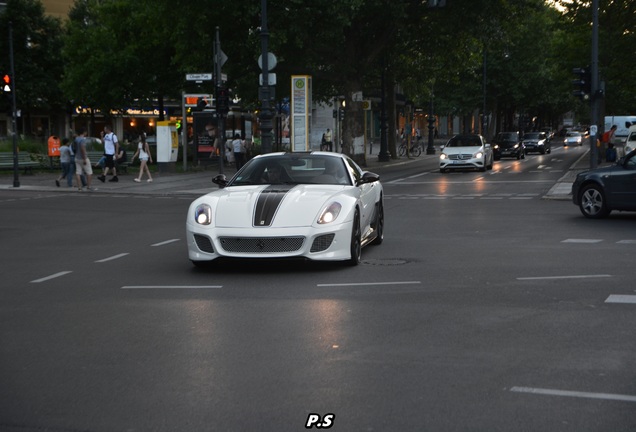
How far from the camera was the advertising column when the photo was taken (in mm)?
36719

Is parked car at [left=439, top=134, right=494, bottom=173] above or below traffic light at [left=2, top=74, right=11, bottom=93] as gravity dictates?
below

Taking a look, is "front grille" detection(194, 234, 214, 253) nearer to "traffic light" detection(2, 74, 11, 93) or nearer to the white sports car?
the white sports car

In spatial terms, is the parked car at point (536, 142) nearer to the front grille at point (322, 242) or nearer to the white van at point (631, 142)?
the white van at point (631, 142)

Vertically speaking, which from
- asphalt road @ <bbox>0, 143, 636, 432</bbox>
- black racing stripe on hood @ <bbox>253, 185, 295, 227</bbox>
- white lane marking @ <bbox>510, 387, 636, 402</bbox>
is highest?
black racing stripe on hood @ <bbox>253, 185, 295, 227</bbox>

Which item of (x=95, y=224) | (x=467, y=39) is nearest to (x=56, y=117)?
(x=467, y=39)

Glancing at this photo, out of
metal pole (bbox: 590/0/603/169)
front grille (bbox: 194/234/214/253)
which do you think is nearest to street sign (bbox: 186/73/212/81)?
metal pole (bbox: 590/0/603/169)

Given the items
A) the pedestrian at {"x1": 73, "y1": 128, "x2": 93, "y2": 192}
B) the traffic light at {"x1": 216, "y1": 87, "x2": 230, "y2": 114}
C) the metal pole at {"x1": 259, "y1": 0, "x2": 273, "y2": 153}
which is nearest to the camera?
the pedestrian at {"x1": 73, "y1": 128, "x2": 93, "y2": 192}

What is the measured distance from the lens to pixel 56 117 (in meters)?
75.7

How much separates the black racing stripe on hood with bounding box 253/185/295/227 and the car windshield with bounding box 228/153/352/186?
0.61 m

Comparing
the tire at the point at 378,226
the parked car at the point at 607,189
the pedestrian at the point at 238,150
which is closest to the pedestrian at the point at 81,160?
the pedestrian at the point at 238,150

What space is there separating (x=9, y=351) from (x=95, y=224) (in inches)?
481

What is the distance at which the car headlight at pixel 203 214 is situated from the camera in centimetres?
1105

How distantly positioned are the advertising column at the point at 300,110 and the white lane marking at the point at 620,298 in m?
28.2

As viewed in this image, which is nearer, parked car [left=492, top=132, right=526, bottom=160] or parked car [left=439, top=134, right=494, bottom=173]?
parked car [left=439, top=134, right=494, bottom=173]
